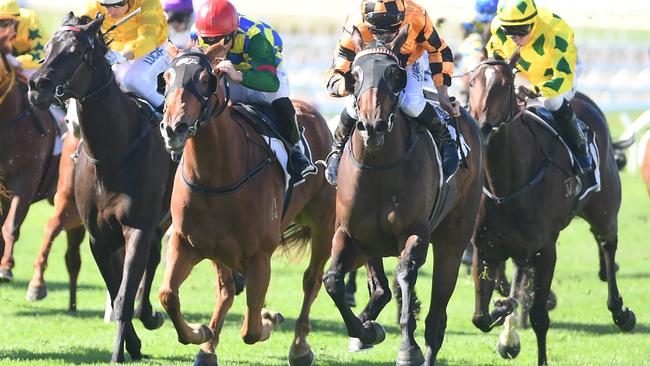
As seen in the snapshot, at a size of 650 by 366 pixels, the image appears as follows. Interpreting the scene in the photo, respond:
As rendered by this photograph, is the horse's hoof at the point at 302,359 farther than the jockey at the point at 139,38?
No

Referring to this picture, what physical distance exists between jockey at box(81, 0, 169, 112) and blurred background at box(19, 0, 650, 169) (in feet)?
41.3

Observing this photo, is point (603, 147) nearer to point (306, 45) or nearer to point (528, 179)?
point (528, 179)

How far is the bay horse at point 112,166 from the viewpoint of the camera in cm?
770

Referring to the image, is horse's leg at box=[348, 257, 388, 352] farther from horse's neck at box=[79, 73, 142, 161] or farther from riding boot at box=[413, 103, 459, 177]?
horse's neck at box=[79, 73, 142, 161]

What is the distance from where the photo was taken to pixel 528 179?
8867 millimetres

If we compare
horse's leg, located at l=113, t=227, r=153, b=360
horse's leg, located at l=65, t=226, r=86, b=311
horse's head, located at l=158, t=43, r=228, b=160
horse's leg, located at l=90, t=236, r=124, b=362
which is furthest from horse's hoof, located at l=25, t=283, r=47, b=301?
horse's head, located at l=158, t=43, r=228, b=160

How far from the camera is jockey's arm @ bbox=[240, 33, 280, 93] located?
7.87 metres

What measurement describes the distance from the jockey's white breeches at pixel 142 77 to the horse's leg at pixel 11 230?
2.19 metres

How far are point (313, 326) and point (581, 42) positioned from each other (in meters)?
16.7

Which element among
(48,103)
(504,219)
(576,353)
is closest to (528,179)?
(504,219)

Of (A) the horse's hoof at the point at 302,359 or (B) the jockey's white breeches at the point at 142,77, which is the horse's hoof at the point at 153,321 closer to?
(A) the horse's hoof at the point at 302,359

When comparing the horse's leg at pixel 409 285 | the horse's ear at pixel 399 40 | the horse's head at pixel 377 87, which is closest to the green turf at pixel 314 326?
the horse's leg at pixel 409 285

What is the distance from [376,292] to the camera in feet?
26.6

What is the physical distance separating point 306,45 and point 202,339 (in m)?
17.3
